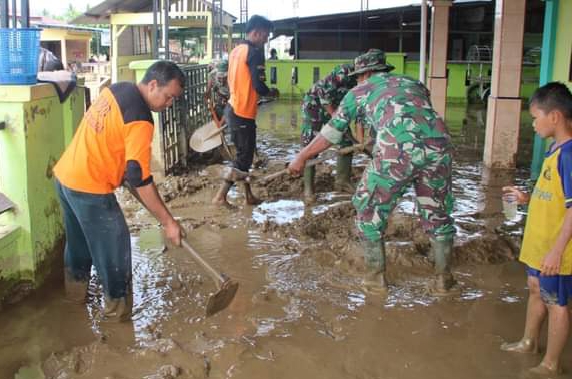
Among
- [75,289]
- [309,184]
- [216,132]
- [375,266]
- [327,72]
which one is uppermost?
[327,72]

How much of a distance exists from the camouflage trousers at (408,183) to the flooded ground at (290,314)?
1.55ft

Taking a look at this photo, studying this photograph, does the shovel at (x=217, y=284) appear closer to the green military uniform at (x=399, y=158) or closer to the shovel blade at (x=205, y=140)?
the green military uniform at (x=399, y=158)

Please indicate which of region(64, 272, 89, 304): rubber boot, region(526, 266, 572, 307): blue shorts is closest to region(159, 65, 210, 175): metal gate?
region(64, 272, 89, 304): rubber boot

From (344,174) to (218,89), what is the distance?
7.96 feet

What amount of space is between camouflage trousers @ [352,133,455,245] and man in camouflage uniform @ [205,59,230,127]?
13.6 feet

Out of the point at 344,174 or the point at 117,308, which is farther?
the point at 344,174

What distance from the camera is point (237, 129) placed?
243 inches

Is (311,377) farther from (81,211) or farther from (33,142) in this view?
(33,142)

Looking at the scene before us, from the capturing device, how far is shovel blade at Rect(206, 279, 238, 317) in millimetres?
3486

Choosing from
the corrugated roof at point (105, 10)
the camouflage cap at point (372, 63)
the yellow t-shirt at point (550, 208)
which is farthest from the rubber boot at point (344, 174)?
the corrugated roof at point (105, 10)

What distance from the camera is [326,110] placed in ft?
20.8

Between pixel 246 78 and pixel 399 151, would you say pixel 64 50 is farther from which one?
pixel 399 151

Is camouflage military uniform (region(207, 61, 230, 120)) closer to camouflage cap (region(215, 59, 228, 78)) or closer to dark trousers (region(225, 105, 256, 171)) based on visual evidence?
camouflage cap (region(215, 59, 228, 78))

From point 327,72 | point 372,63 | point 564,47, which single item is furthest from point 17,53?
point 327,72
